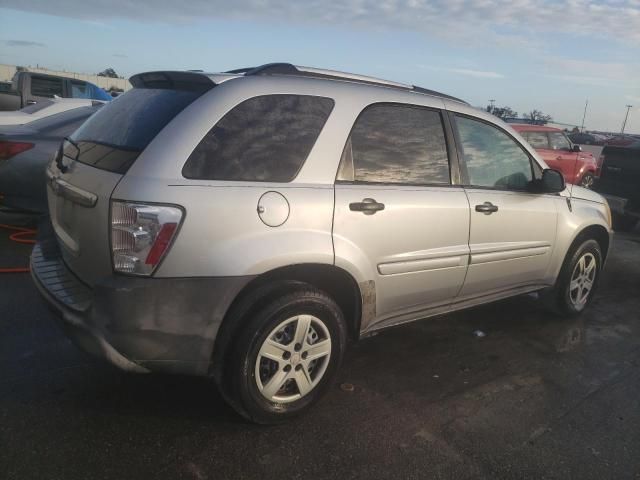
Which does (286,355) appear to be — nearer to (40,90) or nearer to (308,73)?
(308,73)

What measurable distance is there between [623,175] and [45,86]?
41.8ft

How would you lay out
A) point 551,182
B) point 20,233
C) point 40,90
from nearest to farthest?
point 551,182
point 20,233
point 40,90

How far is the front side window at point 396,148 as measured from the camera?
3.00m

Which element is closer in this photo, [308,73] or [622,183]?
[308,73]

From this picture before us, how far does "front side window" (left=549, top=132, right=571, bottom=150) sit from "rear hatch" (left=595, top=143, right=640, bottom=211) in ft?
12.7

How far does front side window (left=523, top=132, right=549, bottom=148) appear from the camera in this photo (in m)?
13.0

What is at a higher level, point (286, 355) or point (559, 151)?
point (559, 151)

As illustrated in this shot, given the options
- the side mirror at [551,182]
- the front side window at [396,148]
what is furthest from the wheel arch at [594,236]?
the front side window at [396,148]

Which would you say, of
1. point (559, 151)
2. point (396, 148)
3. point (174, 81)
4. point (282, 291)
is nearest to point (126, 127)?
point (174, 81)

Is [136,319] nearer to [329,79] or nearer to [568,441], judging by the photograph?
[329,79]

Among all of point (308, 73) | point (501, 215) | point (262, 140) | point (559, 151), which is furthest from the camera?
point (559, 151)

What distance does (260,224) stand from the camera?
254 centimetres

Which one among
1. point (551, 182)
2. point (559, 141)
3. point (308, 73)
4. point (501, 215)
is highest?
point (308, 73)

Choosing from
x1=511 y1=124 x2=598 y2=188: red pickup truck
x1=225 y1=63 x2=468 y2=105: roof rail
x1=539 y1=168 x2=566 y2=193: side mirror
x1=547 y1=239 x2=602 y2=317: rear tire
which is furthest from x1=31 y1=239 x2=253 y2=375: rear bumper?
x1=511 y1=124 x2=598 y2=188: red pickup truck
